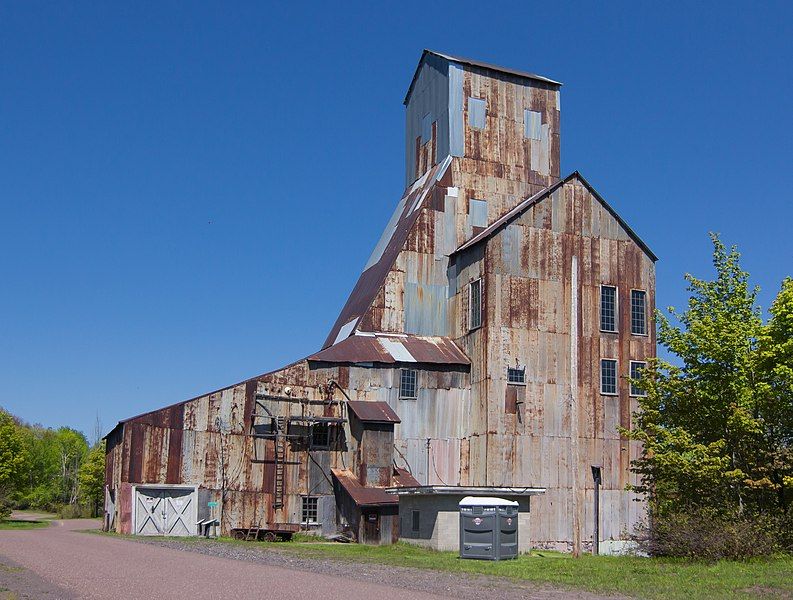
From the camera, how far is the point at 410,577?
74.4 feet

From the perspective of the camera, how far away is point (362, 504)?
3778 cm

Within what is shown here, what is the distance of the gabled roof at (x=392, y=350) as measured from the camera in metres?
42.2

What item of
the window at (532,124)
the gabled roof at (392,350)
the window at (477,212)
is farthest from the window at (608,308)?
the window at (532,124)

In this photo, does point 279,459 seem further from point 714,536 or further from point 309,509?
point 714,536

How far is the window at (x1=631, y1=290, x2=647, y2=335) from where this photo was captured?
43750 mm

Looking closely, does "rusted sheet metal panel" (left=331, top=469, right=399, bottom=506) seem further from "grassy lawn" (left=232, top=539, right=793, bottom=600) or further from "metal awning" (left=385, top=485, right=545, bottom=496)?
"grassy lawn" (left=232, top=539, right=793, bottom=600)

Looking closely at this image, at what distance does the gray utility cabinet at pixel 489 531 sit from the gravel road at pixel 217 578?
4.29 meters

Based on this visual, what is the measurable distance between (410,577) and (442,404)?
2026 centimetres

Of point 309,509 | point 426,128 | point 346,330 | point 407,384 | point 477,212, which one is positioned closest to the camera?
point 309,509

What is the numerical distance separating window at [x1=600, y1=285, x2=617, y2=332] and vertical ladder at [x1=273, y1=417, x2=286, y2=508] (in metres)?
14.5

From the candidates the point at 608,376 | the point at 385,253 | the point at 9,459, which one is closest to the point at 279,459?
the point at 385,253

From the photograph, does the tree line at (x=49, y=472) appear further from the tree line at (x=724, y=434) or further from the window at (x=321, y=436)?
the tree line at (x=724, y=434)

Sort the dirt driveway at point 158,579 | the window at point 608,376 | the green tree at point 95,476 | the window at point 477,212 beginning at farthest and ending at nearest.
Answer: the green tree at point 95,476 < the window at point 477,212 < the window at point 608,376 < the dirt driveway at point 158,579

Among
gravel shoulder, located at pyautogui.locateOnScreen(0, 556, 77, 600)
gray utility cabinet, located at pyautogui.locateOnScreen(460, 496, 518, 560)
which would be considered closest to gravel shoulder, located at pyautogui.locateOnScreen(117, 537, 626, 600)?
gray utility cabinet, located at pyautogui.locateOnScreen(460, 496, 518, 560)
